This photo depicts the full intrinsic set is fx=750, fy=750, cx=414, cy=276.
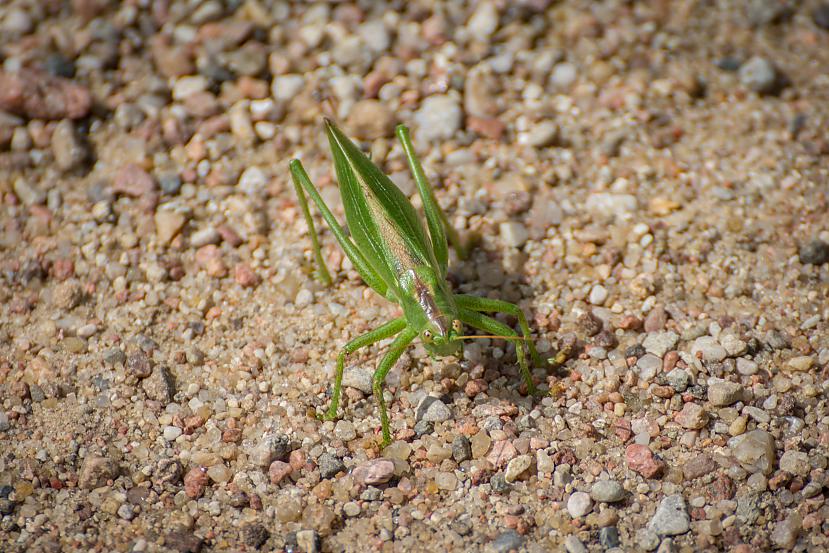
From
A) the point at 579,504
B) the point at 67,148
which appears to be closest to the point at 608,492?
the point at 579,504

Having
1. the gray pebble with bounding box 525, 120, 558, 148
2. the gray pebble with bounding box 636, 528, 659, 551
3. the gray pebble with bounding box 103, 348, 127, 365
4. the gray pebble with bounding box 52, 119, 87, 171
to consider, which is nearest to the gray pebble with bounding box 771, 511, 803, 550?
the gray pebble with bounding box 636, 528, 659, 551

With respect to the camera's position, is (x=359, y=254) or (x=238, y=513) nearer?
(x=238, y=513)

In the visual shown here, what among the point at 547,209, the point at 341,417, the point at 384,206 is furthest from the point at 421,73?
→ the point at 341,417

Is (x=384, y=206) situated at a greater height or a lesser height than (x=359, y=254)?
greater

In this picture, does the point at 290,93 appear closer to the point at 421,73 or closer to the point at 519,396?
the point at 421,73

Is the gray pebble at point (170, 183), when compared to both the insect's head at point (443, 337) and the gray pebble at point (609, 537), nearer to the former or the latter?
the insect's head at point (443, 337)
